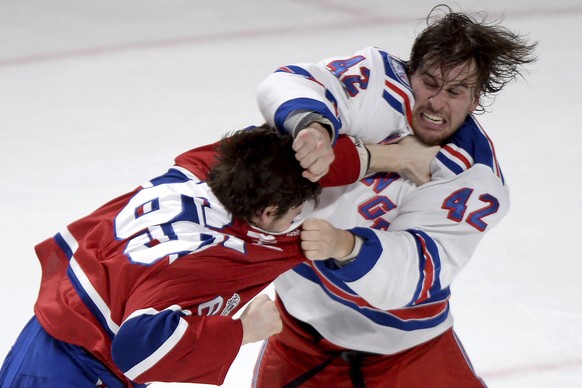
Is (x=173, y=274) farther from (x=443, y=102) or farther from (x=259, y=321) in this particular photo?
(x=443, y=102)

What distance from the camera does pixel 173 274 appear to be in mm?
1748

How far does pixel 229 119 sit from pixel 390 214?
1998mm

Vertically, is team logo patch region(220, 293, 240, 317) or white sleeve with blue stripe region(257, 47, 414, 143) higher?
white sleeve with blue stripe region(257, 47, 414, 143)

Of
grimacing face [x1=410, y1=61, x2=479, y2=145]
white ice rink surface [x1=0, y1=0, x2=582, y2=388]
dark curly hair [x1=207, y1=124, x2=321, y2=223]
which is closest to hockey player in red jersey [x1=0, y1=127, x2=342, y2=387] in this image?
dark curly hair [x1=207, y1=124, x2=321, y2=223]

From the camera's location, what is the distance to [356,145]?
6.57 feet

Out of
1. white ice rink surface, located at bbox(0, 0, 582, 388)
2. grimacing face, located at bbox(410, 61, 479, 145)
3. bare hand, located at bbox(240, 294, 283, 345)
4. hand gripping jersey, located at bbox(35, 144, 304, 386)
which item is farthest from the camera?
white ice rink surface, located at bbox(0, 0, 582, 388)

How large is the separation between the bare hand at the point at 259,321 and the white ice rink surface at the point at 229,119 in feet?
2.77

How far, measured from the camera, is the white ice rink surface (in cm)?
287

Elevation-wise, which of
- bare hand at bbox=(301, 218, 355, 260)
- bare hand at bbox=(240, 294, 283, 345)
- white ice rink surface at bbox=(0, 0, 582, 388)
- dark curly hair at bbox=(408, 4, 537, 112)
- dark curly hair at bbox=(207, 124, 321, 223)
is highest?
dark curly hair at bbox=(408, 4, 537, 112)

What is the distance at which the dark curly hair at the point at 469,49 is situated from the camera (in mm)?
2105

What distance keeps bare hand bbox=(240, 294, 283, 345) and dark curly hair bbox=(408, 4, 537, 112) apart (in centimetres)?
60

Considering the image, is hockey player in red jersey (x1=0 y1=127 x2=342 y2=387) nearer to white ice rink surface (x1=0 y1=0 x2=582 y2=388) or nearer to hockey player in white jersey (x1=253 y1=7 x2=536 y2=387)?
hockey player in white jersey (x1=253 y1=7 x2=536 y2=387)

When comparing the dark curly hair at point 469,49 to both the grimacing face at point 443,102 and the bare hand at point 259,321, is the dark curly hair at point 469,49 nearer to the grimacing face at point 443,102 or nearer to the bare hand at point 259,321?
the grimacing face at point 443,102

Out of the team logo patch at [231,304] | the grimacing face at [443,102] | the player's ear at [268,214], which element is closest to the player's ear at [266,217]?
the player's ear at [268,214]
